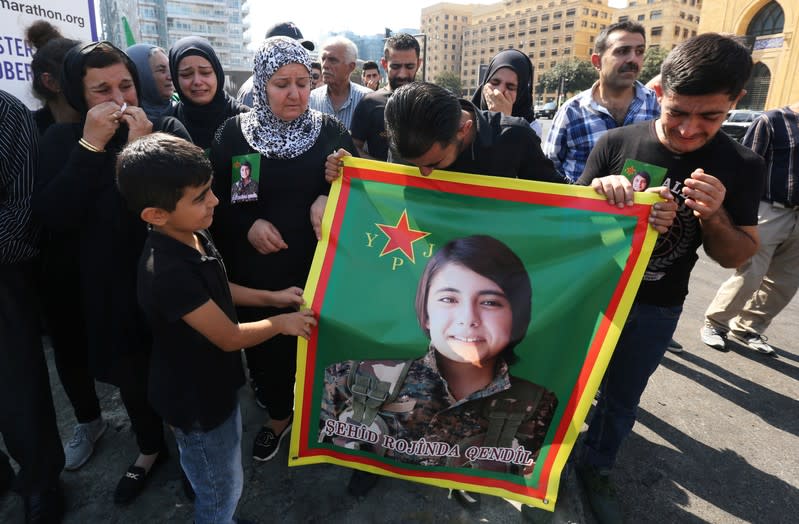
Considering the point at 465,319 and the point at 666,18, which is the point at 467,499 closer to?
the point at 465,319

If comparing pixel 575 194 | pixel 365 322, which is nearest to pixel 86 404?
pixel 365 322

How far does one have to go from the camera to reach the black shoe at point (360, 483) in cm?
216

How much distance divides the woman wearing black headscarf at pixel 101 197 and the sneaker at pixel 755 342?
4.33 meters

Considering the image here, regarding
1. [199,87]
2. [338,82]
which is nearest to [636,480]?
[199,87]

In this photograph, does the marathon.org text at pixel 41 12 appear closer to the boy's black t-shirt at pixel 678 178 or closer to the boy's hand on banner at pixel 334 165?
the boy's hand on banner at pixel 334 165

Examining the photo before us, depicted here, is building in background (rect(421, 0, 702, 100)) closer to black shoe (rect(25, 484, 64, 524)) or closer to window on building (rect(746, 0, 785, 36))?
window on building (rect(746, 0, 785, 36))

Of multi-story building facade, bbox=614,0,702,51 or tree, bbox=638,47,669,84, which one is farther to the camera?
multi-story building facade, bbox=614,0,702,51

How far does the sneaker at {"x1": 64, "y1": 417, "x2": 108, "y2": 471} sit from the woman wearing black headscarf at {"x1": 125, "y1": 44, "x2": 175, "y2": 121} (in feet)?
6.77

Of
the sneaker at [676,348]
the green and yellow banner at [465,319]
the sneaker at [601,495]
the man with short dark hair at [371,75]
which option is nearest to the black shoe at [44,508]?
the green and yellow banner at [465,319]

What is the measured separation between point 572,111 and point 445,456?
2202 mm

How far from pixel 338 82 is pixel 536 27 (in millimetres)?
103776

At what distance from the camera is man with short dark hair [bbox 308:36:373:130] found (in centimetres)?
398

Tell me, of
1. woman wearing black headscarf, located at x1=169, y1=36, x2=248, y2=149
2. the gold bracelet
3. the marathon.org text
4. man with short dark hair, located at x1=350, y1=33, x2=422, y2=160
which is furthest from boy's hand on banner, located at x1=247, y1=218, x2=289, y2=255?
the marathon.org text

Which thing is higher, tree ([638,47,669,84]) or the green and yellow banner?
tree ([638,47,669,84])
